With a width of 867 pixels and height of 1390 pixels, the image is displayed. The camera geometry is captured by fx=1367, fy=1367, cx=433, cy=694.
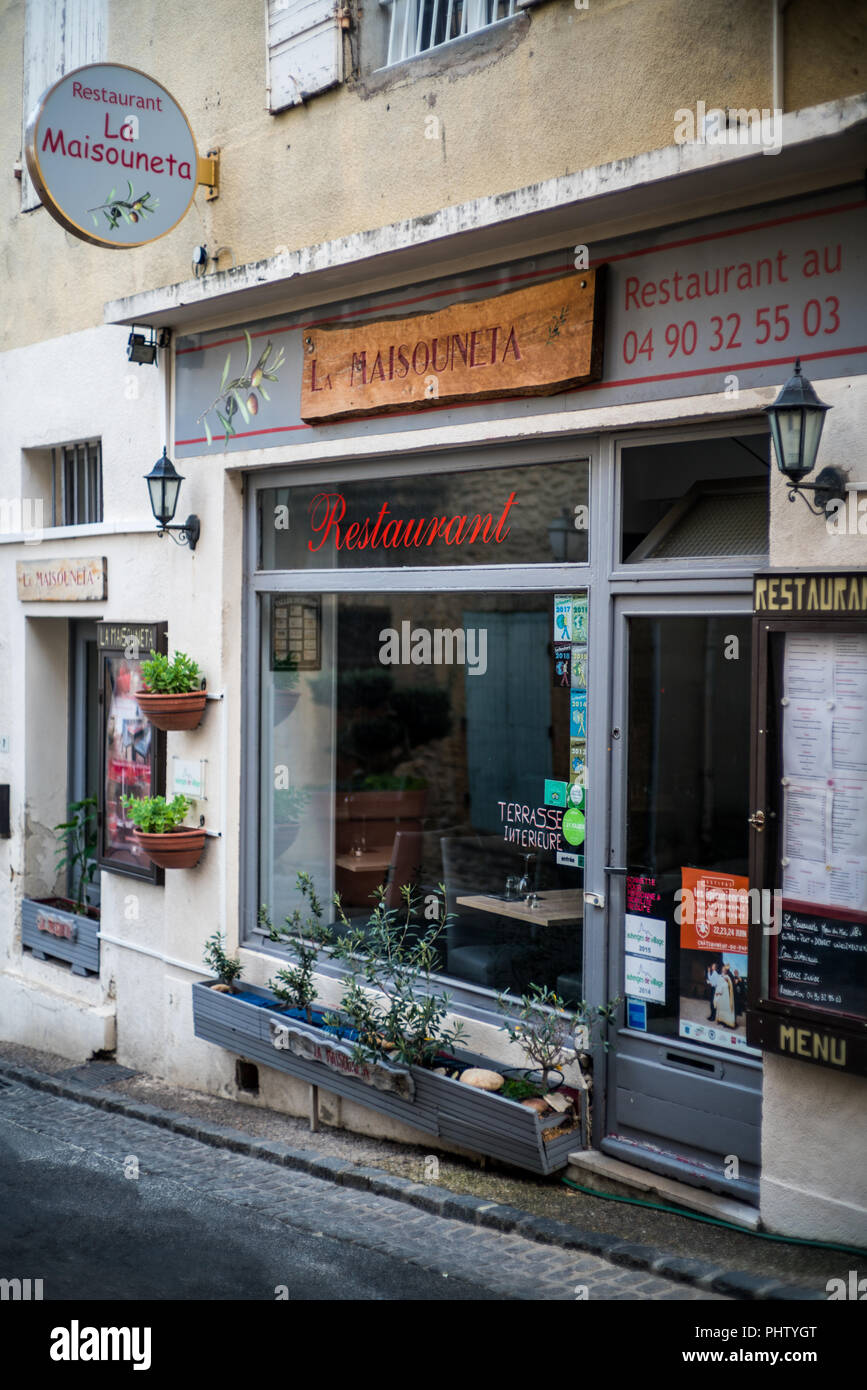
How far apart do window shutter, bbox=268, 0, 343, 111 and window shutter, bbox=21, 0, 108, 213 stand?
6.81 ft

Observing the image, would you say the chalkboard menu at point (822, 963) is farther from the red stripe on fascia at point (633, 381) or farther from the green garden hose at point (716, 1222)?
the red stripe on fascia at point (633, 381)

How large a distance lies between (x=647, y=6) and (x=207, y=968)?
18.1 feet

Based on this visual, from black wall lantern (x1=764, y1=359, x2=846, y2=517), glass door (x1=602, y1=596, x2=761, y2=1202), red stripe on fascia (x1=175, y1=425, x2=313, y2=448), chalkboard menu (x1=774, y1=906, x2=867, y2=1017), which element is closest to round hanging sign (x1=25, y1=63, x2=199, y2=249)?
red stripe on fascia (x1=175, y1=425, x2=313, y2=448)

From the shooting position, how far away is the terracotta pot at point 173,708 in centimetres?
789

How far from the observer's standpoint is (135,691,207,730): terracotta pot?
7.89m

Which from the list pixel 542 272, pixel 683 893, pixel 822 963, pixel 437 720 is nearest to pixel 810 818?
pixel 822 963

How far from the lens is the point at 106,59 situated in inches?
354

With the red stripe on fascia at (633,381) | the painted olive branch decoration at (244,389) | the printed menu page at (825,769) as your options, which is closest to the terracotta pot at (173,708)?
the painted olive branch decoration at (244,389)

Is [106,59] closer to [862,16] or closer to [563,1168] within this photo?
[862,16]

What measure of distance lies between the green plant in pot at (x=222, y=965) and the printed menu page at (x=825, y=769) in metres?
Answer: 3.68

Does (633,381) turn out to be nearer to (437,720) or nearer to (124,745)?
(437,720)

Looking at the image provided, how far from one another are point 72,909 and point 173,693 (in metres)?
2.74

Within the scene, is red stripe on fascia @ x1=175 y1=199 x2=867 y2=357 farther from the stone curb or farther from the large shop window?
the stone curb
